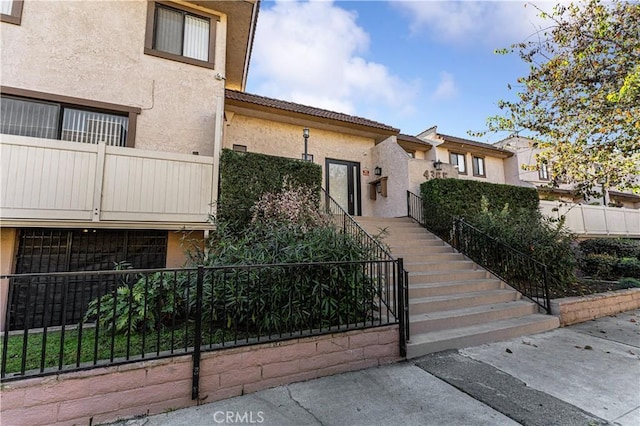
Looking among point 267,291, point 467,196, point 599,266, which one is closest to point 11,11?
point 267,291

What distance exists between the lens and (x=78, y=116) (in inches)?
239

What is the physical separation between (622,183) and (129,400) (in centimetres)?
890

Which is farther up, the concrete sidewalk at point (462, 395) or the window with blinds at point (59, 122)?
the window with blinds at point (59, 122)

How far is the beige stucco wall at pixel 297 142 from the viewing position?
A: 9.43 meters

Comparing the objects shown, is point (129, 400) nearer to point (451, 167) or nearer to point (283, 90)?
point (451, 167)

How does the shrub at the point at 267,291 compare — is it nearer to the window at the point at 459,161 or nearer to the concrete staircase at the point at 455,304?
the concrete staircase at the point at 455,304

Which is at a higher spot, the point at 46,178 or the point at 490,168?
the point at 490,168

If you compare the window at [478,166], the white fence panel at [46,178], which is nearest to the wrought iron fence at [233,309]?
the white fence panel at [46,178]

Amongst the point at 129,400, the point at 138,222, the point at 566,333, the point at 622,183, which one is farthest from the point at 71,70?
the point at 622,183

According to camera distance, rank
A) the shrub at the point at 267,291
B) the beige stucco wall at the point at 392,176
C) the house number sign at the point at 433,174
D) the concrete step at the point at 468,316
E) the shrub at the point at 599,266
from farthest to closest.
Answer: the house number sign at the point at 433,174 → the beige stucco wall at the point at 392,176 → the shrub at the point at 599,266 → the concrete step at the point at 468,316 → the shrub at the point at 267,291

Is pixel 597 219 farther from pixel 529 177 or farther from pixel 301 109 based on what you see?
pixel 301 109

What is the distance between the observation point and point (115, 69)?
636 centimetres

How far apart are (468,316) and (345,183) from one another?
22.5 ft

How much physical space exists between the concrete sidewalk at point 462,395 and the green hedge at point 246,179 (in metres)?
3.69
